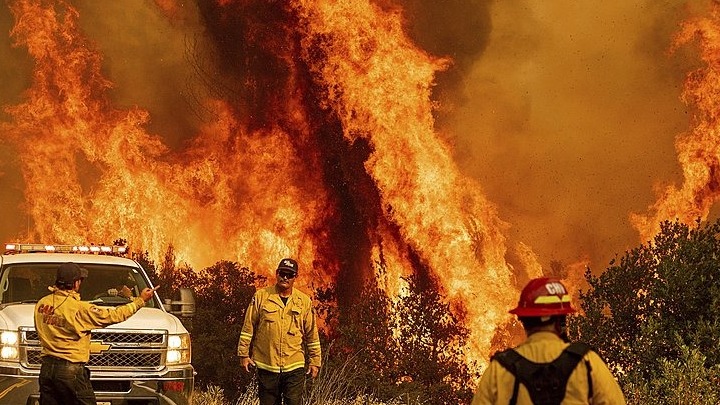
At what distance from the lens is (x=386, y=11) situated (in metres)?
36.5

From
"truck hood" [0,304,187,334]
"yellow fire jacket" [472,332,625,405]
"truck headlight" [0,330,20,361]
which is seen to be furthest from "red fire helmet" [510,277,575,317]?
"truck headlight" [0,330,20,361]

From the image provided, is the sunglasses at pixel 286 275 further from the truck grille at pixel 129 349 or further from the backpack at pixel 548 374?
the backpack at pixel 548 374

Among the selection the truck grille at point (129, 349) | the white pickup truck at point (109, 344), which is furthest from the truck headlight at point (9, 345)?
the truck grille at point (129, 349)

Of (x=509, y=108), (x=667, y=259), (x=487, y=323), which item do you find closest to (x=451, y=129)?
(x=509, y=108)

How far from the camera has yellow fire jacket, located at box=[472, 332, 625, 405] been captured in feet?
16.4

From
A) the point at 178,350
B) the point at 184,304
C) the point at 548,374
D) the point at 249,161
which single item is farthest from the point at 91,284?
the point at 249,161

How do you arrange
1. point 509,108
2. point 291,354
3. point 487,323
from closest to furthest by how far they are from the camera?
point 291,354
point 487,323
point 509,108

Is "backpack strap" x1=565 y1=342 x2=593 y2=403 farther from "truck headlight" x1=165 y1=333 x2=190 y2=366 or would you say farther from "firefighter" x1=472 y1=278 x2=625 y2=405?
"truck headlight" x1=165 y1=333 x2=190 y2=366

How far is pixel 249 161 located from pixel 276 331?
3021 cm

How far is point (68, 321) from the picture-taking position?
9.08 m

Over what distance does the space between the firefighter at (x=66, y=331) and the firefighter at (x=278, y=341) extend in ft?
5.89

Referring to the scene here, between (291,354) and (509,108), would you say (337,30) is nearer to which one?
(509,108)

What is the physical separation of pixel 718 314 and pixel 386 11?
22078 mm

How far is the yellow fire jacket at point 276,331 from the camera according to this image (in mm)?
10758
